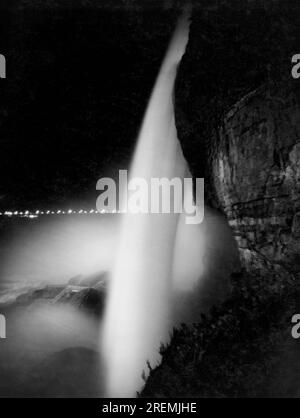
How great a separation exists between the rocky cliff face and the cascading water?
5.97 metres

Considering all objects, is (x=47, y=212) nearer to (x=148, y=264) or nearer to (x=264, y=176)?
(x=148, y=264)

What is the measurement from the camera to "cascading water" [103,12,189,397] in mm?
A: 12039

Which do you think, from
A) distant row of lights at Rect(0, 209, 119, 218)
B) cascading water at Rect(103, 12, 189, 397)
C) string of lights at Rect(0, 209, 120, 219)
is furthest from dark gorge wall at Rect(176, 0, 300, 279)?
distant row of lights at Rect(0, 209, 119, 218)

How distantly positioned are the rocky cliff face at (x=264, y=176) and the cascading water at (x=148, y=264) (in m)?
5.97

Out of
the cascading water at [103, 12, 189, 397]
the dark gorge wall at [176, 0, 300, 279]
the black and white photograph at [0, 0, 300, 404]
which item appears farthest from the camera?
the cascading water at [103, 12, 189, 397]

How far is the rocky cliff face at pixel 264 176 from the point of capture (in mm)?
7613

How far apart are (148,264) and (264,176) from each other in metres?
10.2

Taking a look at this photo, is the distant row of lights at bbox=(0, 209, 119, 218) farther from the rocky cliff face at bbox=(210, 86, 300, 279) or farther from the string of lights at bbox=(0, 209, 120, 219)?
the rocky cliff face at bbox=(210, 86, 300, 279)

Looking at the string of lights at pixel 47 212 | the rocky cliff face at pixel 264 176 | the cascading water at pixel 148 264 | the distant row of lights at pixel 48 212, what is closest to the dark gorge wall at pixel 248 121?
the rocky cliff face at pixel 264 176

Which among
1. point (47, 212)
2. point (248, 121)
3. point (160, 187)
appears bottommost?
point (47, 212)

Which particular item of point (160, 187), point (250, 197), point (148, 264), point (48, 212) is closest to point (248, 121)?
point (250, 197)

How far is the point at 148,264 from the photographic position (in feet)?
55.3

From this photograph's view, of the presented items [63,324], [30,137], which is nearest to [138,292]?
[63,324]

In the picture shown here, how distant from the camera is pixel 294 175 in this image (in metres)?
7.40
